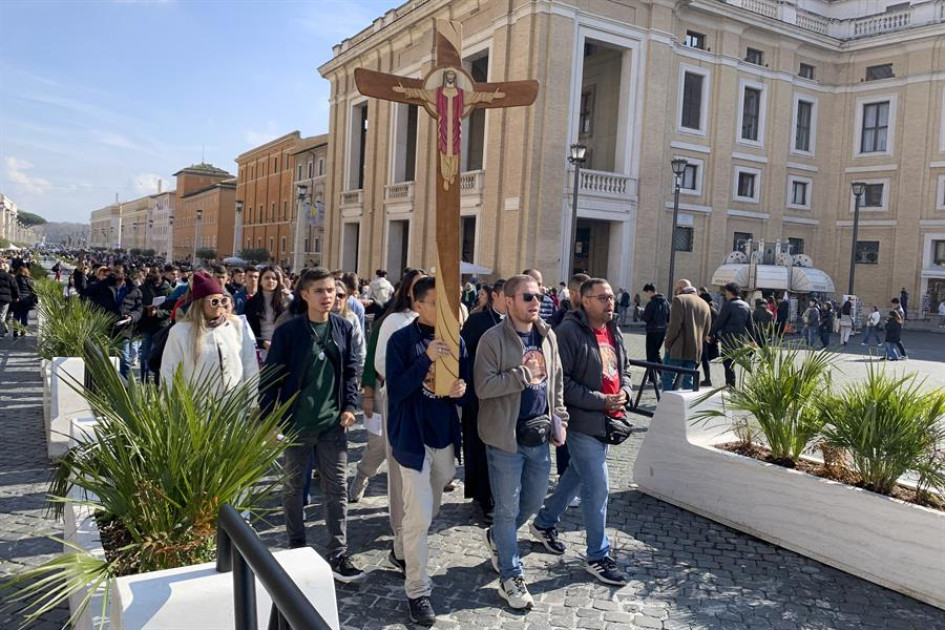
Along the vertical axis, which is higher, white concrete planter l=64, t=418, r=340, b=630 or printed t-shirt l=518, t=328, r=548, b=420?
printed t-shirt l=518, t=328, r=548, b=420

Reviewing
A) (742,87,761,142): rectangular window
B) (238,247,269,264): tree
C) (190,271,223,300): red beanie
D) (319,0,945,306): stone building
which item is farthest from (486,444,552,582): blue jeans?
(238,247,269,264): tree

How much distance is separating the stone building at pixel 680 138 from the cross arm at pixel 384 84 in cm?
2236

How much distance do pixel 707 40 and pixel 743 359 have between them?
28.8m

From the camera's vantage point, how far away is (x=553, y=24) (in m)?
26.3

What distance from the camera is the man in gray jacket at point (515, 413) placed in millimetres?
4324

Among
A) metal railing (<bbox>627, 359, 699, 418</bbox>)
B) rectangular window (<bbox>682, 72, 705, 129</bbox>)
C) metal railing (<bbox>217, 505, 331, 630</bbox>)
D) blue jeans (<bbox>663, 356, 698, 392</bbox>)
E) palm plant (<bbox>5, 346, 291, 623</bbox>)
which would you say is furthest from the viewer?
rectangular window (<bbox>682, 72, 705, 129</bbox>)

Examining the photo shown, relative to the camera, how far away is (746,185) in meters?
33.2

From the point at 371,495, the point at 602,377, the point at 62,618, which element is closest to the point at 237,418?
the point at 62,618

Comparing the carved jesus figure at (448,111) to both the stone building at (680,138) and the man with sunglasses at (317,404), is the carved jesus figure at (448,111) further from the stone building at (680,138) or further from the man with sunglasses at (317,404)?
the stone building at (680,138)

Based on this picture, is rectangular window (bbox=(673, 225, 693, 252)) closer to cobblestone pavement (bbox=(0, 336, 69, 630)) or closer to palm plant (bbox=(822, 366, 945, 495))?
cobblestone pavement (bbox=(0, 336, 69, 630))

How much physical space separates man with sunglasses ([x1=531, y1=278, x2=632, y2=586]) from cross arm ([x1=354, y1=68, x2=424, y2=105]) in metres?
1.69

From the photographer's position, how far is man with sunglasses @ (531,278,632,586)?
4746 millimetres

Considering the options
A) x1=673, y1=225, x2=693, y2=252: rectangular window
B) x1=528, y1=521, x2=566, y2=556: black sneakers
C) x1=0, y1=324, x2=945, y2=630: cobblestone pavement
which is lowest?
x1=0, y1=324, x2=945, y2=630: cobblestone pavement

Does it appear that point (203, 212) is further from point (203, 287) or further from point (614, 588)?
point (614, 588)
